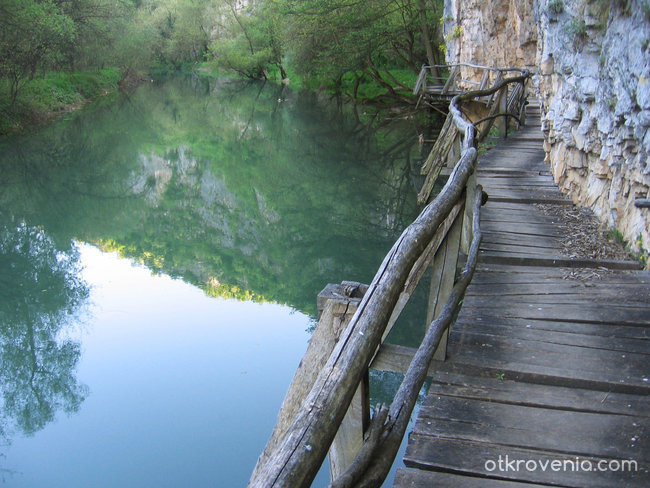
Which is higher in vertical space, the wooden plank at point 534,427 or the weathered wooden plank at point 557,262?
the weathered wooden plank at point 557,262

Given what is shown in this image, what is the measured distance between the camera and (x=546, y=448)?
8.13 feet

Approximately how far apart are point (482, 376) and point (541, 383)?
0.29 metres

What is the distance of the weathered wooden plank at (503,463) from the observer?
2268 mm

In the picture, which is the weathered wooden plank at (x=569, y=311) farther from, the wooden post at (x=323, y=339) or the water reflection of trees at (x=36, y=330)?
the water reflection of trees at (x=36, y=330)


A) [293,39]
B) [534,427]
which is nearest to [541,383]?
[534,427]

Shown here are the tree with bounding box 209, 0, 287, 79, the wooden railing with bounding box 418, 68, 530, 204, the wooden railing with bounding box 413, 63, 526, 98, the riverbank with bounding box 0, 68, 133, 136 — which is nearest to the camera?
the wooden railing with bounding box 418, 68, 530, 204

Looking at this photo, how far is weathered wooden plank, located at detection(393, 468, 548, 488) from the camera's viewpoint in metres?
2.27

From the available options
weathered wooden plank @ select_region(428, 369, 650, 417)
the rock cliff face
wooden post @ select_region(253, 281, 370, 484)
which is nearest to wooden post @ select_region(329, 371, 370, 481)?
weathered wooden plank @ select_region(428, 369, 650, 417)

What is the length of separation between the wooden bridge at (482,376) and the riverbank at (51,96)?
20.7 meters

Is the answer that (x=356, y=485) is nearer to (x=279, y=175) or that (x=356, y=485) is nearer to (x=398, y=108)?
(x=279, y=175)

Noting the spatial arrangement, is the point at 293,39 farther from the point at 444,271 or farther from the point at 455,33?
the point at 444,271

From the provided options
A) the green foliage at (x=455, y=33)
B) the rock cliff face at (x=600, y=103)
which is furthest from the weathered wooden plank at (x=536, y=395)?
the green foliage at (x=455, y=33)

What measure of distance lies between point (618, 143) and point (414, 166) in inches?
439

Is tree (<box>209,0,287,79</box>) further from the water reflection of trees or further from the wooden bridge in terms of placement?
the wooden bridge
